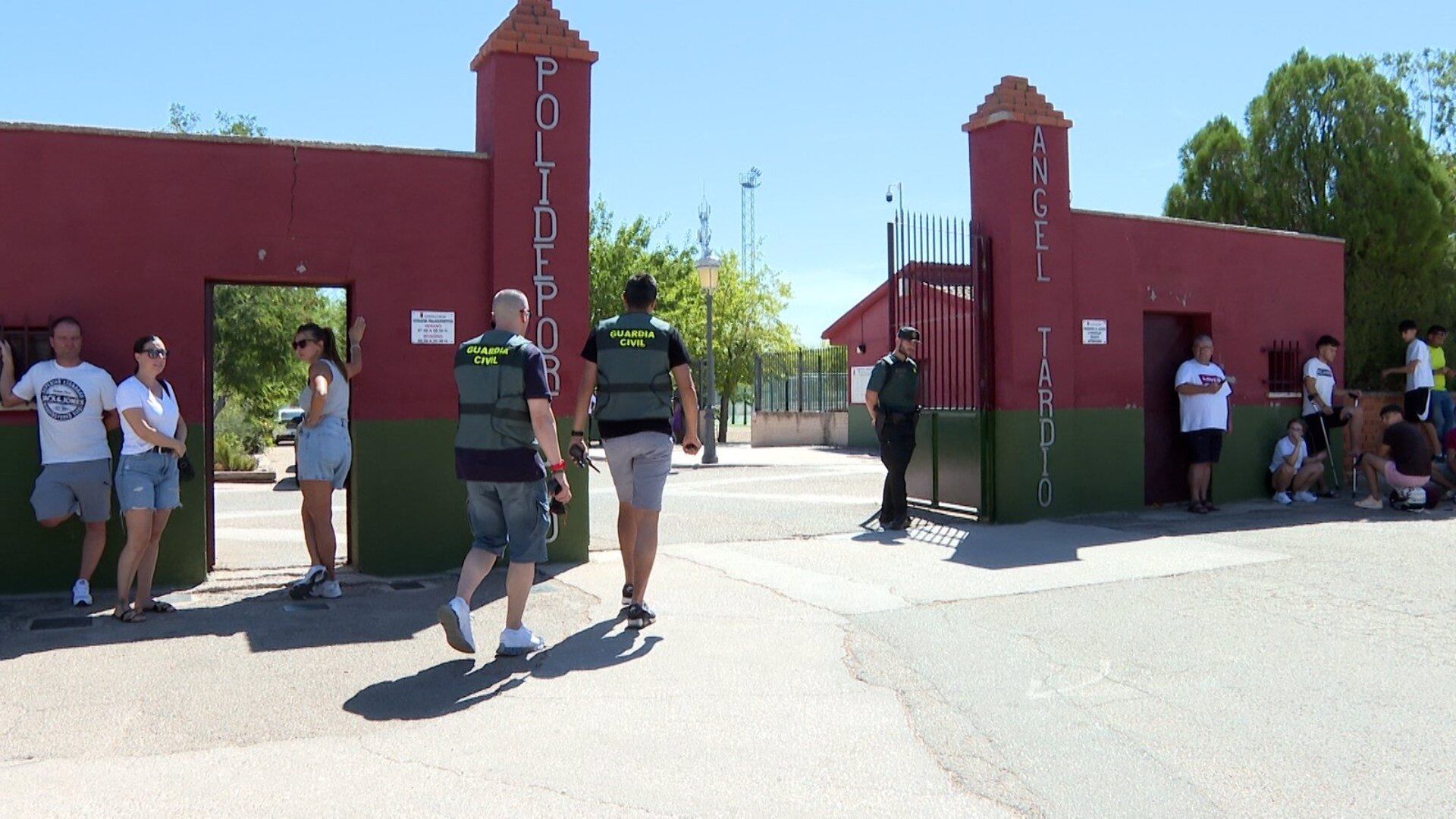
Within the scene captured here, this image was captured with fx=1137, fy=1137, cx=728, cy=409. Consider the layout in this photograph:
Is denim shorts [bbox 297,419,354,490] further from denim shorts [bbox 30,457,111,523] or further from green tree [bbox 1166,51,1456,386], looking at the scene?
green tree [bbox 1166,51,1456,386]

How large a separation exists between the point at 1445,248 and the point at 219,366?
22.5 meters

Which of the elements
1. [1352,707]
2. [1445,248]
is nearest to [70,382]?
[1352,707]

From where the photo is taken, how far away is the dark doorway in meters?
12.3

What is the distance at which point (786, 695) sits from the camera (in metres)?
5.14

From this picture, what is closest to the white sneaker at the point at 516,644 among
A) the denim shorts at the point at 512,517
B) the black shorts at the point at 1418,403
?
the denim shorts at the point at 512,517

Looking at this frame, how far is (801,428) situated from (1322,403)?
647 inches

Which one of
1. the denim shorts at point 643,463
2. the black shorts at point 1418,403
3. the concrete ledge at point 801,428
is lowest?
the concrete ledge at point 801,428

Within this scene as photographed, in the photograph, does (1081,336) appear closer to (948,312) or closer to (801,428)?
(948,312)

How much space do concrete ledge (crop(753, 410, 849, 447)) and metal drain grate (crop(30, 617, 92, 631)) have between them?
71.9 feet

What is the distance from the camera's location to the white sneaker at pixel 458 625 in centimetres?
550

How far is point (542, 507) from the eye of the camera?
5.81 m

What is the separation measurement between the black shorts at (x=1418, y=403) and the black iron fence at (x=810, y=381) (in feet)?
50.2

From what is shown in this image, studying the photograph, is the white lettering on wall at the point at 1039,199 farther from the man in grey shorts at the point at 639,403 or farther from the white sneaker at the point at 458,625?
the white sneaker at the point at 458,625

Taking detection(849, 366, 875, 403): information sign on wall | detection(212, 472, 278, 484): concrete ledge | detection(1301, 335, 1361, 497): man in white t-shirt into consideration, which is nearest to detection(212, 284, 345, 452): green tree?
detection(212, 472, 278, 484): concrete ledge
